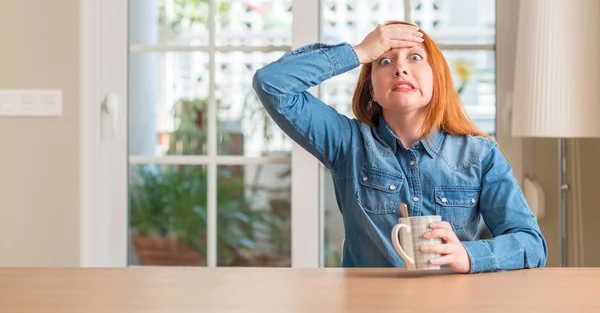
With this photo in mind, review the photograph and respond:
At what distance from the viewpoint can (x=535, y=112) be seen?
2.53 m

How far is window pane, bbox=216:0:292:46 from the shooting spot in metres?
3.04

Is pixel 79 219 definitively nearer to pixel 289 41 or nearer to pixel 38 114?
pixel 38 114

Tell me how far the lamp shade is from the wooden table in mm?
1174

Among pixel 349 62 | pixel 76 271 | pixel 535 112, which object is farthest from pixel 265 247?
pixel 76 271

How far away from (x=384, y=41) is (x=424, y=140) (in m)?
0.23

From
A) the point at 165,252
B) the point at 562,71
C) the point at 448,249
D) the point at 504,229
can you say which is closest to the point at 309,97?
the point at 504,229

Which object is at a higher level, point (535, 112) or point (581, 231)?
point (535, 112)

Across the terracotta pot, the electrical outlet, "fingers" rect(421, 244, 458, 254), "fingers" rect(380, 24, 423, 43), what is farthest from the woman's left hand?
the electrical outlet

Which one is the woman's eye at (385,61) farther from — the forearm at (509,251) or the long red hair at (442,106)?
the forearm at (509,251)

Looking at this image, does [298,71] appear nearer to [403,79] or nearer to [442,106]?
[403,79]

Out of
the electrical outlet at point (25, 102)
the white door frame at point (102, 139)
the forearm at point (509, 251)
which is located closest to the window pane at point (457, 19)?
the white door frame at point (102, 139)

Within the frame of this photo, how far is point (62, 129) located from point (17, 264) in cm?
51

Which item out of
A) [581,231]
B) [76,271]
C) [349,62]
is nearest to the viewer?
A: [76,271]

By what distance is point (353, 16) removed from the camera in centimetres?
304
